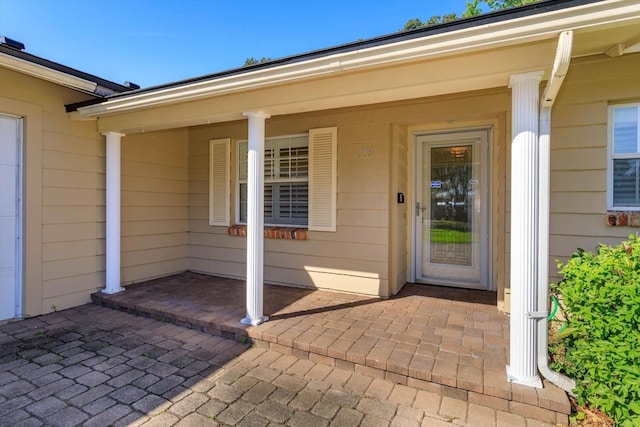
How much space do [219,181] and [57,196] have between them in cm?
203

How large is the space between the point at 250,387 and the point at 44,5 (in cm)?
600

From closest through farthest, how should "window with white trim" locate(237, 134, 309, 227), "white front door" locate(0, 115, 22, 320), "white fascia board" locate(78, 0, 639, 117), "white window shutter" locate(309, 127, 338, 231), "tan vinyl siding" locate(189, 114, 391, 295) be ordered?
"white fascia board" locate(78, 0, 639, 117) → "white front door" locate(0, 115, 22, 320) → "tan vinyl siding" locate(189, 114, 391, 295) → "white window shutter" locate(309, 127, 338, 231) → "window with white trim" locate(237, 134, 309, 227)

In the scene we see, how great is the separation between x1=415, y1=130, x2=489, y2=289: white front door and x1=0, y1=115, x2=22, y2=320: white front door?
479 centimetres

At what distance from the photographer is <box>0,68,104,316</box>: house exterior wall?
3.71 m

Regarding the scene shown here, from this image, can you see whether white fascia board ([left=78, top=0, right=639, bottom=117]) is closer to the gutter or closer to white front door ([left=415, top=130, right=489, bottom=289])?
the gutter

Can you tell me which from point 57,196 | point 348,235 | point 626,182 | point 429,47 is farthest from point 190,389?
point 626,182

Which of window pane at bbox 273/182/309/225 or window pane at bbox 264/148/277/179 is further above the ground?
window pane at bbox 264/148/277/179

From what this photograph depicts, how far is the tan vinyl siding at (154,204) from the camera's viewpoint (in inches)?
186

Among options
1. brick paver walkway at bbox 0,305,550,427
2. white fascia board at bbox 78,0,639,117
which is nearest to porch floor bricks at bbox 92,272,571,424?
brick paver walkway at bbox 0,305,550,427

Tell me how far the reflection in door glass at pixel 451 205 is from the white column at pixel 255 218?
252 cm

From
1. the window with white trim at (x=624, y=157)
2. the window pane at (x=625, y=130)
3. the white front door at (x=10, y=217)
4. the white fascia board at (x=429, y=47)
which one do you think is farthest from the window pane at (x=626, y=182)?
the white front door at (x=10, y=217)

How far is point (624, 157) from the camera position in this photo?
10.1 ft

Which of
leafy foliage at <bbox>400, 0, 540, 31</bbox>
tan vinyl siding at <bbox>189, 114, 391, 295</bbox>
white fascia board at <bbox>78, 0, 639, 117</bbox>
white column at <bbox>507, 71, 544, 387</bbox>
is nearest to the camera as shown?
white fascia board at <bbox>78, 0, 639, 117</bbox>

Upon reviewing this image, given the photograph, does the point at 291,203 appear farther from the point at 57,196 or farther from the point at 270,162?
the point at 57,196
